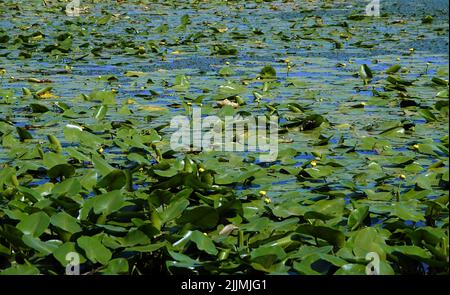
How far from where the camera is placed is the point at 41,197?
116 inches

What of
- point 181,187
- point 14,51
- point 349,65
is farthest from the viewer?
point 14,51

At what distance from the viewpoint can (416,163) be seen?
3.59 meters

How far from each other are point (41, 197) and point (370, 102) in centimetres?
242

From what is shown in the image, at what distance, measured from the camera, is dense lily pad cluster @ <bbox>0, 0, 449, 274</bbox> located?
2518 mm

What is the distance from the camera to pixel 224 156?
380 centimetres

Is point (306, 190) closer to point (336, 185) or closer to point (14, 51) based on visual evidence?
point (336, 185)

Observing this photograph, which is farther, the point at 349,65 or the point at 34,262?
the point at 349,65

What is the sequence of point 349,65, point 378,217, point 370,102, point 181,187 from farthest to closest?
1. point 349,65
2. point 370,102
3. point 181,187
4. point 378,217

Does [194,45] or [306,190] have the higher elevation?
[306,190]

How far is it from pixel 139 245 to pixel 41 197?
1.88 feet

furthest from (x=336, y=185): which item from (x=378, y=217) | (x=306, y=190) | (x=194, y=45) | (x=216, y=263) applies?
(x=194, y=45)

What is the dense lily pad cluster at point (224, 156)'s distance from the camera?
2518mm

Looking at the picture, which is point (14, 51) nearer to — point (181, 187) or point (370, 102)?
Result: point (370, 102)

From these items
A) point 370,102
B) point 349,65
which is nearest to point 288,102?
point 370,102
